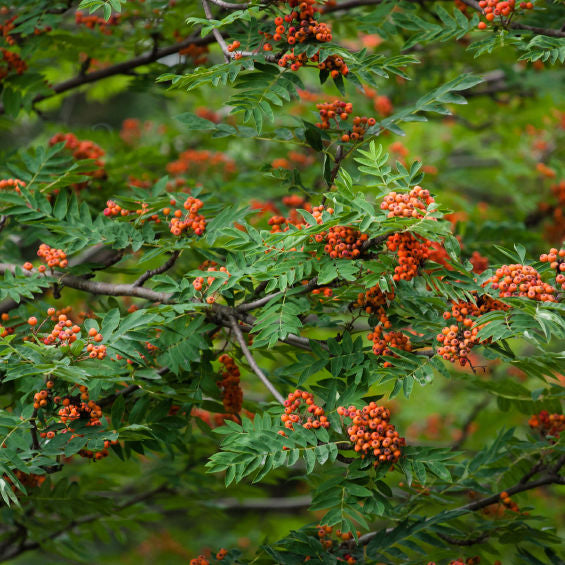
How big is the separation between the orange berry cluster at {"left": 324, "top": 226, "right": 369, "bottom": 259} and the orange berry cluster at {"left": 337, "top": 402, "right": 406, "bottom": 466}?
0.49 metres

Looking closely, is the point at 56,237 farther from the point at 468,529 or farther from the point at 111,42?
the point at 468,529

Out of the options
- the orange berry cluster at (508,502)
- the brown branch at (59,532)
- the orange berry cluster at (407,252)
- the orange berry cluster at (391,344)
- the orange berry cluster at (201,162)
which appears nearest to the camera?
the orange berry cluster at (407,252)

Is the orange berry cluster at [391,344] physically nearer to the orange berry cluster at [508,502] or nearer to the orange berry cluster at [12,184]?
the orange berry cluster at [508,502]

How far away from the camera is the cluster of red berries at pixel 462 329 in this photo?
7.13 feet

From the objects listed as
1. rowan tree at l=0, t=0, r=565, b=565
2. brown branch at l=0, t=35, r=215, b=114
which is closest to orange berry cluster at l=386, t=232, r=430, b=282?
rowan tree at l=0, t=0, r=565, b=565

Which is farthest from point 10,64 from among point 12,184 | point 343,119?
point 343,119

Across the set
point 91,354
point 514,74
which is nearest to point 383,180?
point 91,354

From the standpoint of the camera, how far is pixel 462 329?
225 cm

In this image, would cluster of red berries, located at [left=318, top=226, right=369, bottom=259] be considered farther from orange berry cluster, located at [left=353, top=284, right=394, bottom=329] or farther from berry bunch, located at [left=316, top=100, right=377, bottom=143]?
berry bunch, located at [left=316, top=100, right=377, bottom=143]

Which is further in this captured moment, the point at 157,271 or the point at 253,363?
the point at 157,271

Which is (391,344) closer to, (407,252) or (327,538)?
(407,252)

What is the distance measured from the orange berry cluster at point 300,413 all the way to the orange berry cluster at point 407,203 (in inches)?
25.5

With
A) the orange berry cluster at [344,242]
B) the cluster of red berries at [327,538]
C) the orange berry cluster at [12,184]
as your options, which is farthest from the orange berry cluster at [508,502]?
the orange berry cluster at [12,184]

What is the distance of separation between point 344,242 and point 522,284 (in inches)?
22.7
